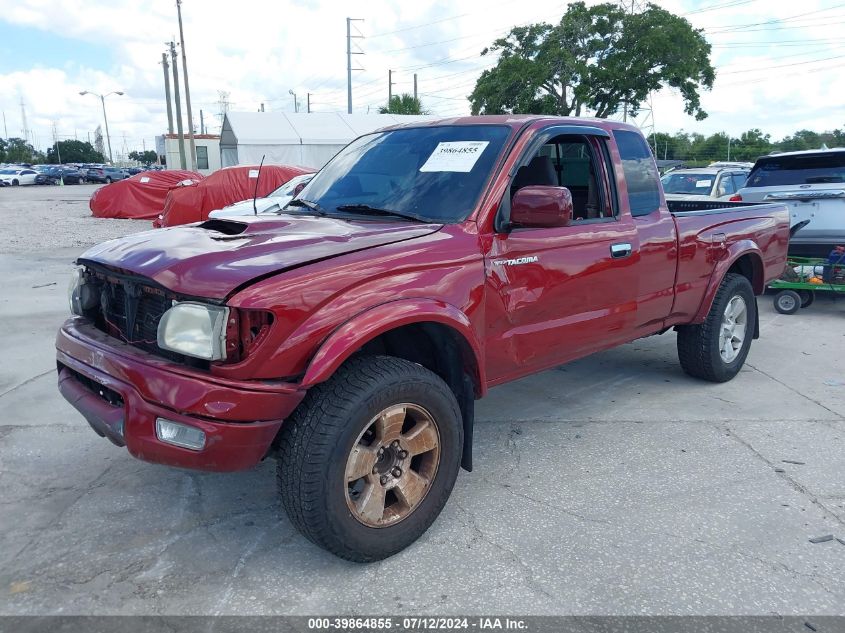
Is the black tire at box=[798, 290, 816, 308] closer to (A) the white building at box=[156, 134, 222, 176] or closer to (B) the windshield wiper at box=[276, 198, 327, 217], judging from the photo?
(B) the windshield wiper at box=[276, 198, 327, 217]

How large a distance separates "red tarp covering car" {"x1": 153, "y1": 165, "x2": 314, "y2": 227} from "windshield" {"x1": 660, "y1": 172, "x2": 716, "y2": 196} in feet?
28.5

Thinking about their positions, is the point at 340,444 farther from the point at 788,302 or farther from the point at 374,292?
the point at 788,302

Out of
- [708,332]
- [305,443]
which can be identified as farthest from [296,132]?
[305,443]

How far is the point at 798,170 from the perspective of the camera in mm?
8617

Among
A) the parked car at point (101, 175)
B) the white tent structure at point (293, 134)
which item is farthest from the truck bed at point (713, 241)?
the parked car at point (101, 175)

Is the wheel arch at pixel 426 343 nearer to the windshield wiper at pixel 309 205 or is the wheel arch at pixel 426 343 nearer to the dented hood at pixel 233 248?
the dented hood at pixel 233 248

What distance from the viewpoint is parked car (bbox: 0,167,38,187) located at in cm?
4897

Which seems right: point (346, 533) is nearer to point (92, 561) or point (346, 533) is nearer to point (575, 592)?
point (575, 592)

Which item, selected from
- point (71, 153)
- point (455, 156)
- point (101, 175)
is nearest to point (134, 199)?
point (455, 156)

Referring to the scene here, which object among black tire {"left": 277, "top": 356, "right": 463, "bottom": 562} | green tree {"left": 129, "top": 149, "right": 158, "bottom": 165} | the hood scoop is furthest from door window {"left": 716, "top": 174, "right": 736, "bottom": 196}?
green tree {"left": 129, "top": 149, "right": 158, "bottom": 165}

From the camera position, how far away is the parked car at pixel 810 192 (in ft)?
26.3

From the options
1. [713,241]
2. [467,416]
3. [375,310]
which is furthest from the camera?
[713,241]

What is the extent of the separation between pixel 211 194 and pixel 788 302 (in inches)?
543

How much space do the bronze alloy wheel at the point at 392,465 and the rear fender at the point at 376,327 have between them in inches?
13.0
